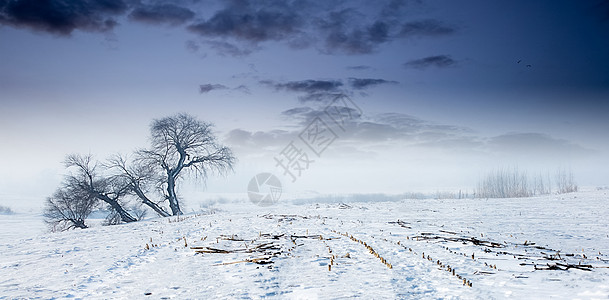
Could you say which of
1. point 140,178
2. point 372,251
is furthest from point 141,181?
point 372,251

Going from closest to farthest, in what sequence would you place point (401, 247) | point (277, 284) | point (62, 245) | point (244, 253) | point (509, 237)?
point (277, 284) → point (244, 253) → point (401, 247) → point (62, 245) → point (509, 237)

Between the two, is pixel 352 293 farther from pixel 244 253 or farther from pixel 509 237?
pixel 509 237

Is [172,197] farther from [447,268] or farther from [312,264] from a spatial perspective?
[447,268]

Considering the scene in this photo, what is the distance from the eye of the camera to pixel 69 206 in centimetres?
2991

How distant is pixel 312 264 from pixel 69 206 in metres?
29.8

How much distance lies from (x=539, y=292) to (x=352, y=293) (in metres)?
3.96

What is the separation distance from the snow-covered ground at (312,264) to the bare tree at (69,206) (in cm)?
1489

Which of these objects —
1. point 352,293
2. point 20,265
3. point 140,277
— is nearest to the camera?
point 352,293

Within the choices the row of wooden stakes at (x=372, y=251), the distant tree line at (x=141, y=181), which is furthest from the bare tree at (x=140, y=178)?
the row of wooden stakes at (x=372, y=251)

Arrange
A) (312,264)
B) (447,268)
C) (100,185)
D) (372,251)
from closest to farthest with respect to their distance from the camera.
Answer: (447,268)
(312,264)
(372,251)
(100,185)

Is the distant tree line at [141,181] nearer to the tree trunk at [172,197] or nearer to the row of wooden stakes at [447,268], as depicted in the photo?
the tree trunk at [172,197]

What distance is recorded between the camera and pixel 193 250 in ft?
37.9

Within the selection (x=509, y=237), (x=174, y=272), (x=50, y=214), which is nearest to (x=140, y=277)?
(x=174, y=272)

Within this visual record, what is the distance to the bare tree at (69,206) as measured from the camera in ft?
95.5
